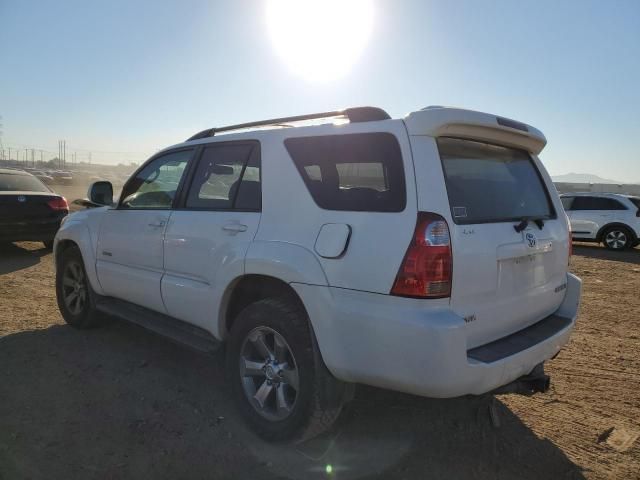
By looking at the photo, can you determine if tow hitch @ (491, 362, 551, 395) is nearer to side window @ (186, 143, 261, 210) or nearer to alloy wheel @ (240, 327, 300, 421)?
alloy wheel @ (240, 327, 300, 421)

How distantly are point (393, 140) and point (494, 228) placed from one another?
73 cm

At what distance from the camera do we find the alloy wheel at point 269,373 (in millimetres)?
2832

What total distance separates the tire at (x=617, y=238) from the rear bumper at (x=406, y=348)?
41.4ft

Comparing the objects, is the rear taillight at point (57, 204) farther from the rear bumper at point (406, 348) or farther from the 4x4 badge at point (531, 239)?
the 4x4 badge at point (531, 239)

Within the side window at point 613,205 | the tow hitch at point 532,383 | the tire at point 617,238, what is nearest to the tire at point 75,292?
the tow hitch at point 532,383

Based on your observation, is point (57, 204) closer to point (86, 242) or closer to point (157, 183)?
point (86, 242)

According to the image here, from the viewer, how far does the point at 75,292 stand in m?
4.95

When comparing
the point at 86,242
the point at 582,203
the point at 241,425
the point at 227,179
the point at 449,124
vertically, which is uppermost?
the point at 449,124

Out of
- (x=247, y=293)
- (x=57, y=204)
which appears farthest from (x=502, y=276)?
(x=57, y=204)

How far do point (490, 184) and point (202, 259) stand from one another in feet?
6.43

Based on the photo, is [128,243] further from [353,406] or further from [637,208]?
[637,208]

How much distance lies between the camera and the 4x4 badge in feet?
8.92

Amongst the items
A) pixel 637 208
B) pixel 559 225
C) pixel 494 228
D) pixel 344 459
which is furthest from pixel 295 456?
pixel 637 208

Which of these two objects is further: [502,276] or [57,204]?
[57,204]
